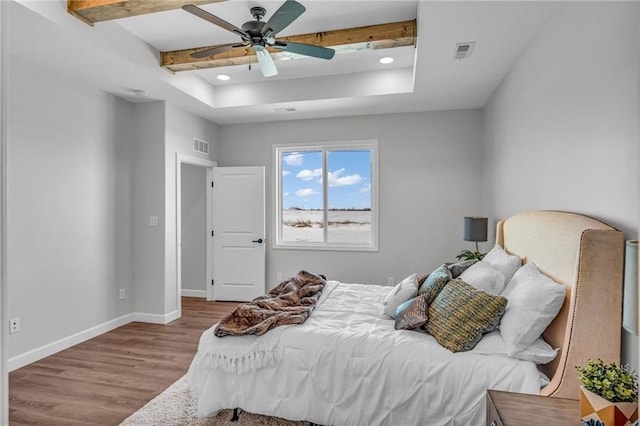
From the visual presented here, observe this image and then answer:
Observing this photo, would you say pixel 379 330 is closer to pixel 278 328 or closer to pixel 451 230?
pixel 278 328

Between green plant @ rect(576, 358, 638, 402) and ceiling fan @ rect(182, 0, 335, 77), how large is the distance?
227 centimetres

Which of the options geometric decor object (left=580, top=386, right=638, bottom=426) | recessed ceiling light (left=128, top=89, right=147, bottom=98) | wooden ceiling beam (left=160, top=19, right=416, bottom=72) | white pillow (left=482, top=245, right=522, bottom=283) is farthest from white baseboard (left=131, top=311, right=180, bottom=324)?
geometric decor object (left=580, top=386, right=638, bottom=426)

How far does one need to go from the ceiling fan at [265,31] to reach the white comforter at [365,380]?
2001mm

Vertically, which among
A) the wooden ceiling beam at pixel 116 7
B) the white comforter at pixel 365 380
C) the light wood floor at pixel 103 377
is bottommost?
the light wood floor at pixel 103 377

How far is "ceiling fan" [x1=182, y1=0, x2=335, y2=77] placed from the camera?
2166 mm

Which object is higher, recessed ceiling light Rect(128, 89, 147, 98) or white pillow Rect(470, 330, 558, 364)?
recessed ceiling light Rect(128, 89, 147, 98)

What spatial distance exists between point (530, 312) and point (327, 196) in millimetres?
3512

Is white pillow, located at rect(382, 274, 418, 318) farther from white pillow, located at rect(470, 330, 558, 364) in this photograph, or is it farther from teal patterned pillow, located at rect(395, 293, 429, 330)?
white pillow, located at rect(470, 330, 558, 364)

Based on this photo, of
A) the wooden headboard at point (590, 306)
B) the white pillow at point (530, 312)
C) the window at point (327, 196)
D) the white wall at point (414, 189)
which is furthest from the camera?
the window at point (327, 196)

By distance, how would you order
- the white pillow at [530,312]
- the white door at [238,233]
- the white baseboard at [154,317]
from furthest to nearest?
Result: the white door at [238,233] < the white baseboard at [154,317] < the white pillow at [530,312]

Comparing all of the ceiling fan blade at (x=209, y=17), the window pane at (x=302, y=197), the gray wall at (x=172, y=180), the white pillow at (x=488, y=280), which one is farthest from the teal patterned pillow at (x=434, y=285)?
the gray wall at (x=172, y=180)

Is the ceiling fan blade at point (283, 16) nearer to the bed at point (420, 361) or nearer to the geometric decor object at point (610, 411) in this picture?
the bed at point (420, 361)

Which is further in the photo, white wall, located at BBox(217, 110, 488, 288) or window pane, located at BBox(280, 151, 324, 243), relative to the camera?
window pane, located at BBox(280, 151, 324, 243)

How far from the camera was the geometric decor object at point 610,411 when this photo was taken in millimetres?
1046
